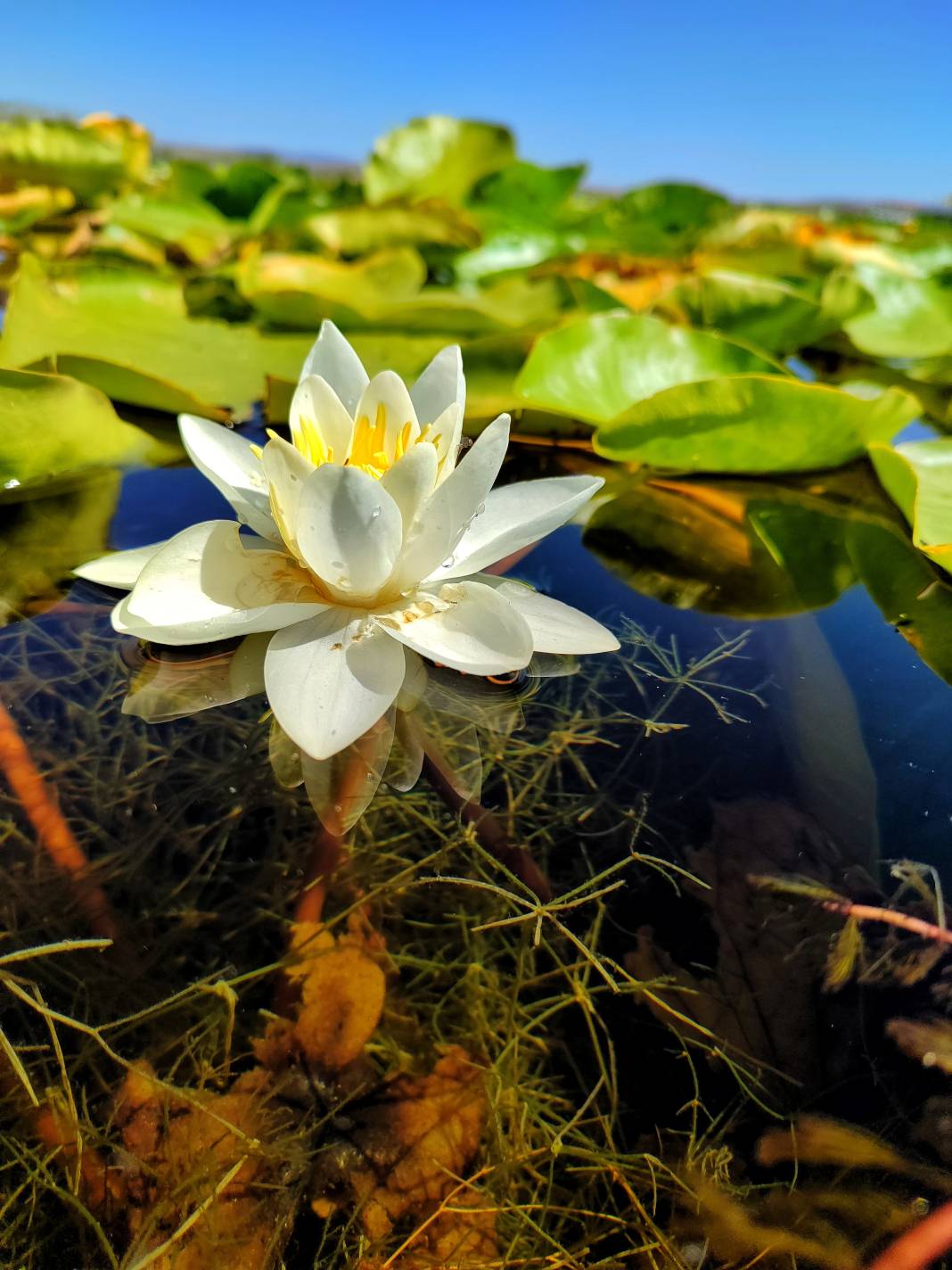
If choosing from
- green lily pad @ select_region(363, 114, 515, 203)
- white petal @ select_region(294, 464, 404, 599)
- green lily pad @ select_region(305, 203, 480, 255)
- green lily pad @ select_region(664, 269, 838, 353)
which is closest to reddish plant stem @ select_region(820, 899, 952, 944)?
white petal @ select_region(294, 464, 404, 599)

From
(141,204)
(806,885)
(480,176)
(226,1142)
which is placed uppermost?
(480,176)

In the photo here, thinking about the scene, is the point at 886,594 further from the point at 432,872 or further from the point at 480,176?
the point at 480,176

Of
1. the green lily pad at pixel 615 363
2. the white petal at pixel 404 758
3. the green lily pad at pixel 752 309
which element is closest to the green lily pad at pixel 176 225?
the green lily pad at pixel 752 309

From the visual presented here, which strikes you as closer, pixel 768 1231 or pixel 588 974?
pixel 768 1231

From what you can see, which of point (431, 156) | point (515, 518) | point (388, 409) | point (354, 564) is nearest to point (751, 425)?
point (515, 518)

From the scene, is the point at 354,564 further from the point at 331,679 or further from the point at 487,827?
the point at 487,827

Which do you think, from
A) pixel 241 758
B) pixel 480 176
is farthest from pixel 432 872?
pixel 480 176
